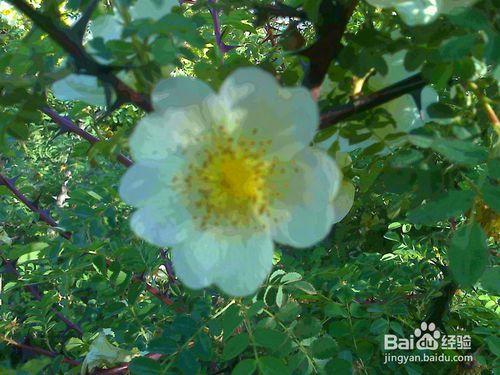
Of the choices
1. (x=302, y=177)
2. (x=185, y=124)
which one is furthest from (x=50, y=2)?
(x=302, y=177)

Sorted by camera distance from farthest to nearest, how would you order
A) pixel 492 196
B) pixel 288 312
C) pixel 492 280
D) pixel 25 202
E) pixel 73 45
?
pixel 25 202 → pixel 288 312 → pixel 492 280 → pixel 492 196 → pixel 73 45

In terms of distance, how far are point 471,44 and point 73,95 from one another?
41 cm

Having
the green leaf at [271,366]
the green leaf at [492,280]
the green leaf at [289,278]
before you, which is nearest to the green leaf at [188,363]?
the green leaf at [271,366]

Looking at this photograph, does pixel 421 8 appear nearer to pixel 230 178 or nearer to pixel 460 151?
pixel 460 151

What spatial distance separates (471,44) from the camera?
0.56 metres

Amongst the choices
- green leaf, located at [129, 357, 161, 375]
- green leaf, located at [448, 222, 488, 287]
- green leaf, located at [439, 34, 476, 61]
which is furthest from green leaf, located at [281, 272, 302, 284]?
green leaf, located at [439, 34, 476, 61]

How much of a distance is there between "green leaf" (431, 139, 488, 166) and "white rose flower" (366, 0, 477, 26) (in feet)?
0.38

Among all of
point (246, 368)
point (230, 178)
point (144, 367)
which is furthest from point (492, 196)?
point (144, 367)

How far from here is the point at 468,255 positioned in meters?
0.62

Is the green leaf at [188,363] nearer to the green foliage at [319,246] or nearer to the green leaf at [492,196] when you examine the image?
the green foliage at [319,246]

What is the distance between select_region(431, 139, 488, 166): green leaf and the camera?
1.83ft

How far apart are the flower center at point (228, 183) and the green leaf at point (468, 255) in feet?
0.68

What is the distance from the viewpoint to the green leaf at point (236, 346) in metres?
0.82

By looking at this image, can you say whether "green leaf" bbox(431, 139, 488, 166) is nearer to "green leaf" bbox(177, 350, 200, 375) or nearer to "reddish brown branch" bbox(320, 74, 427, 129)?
"reddish brown branch" bbox(320, 74, 427, 129)
